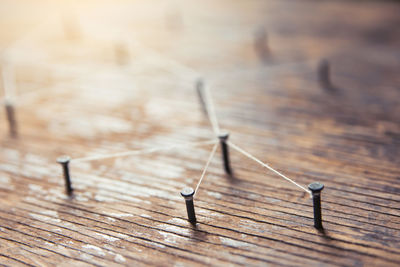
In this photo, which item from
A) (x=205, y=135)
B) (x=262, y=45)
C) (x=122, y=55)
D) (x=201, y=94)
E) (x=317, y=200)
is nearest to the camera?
(x=317, y=200)

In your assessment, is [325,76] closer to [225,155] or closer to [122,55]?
[225,155]

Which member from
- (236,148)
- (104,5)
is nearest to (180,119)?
(236,148)

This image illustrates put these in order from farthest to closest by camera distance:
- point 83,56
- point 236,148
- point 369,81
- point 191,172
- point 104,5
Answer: point 104,5, point 83,56, point 369,81, point 236,148, point 191,172

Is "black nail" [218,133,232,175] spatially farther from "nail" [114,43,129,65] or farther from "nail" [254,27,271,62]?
"nail" [114,43,129,65]

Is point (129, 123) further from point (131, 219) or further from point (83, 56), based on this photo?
point (83, 56)

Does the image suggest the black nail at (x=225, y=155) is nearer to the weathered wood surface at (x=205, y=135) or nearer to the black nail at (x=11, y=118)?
the weathered wood surface at (x=205, y=135)

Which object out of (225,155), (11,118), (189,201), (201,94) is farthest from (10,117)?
(189,201)
